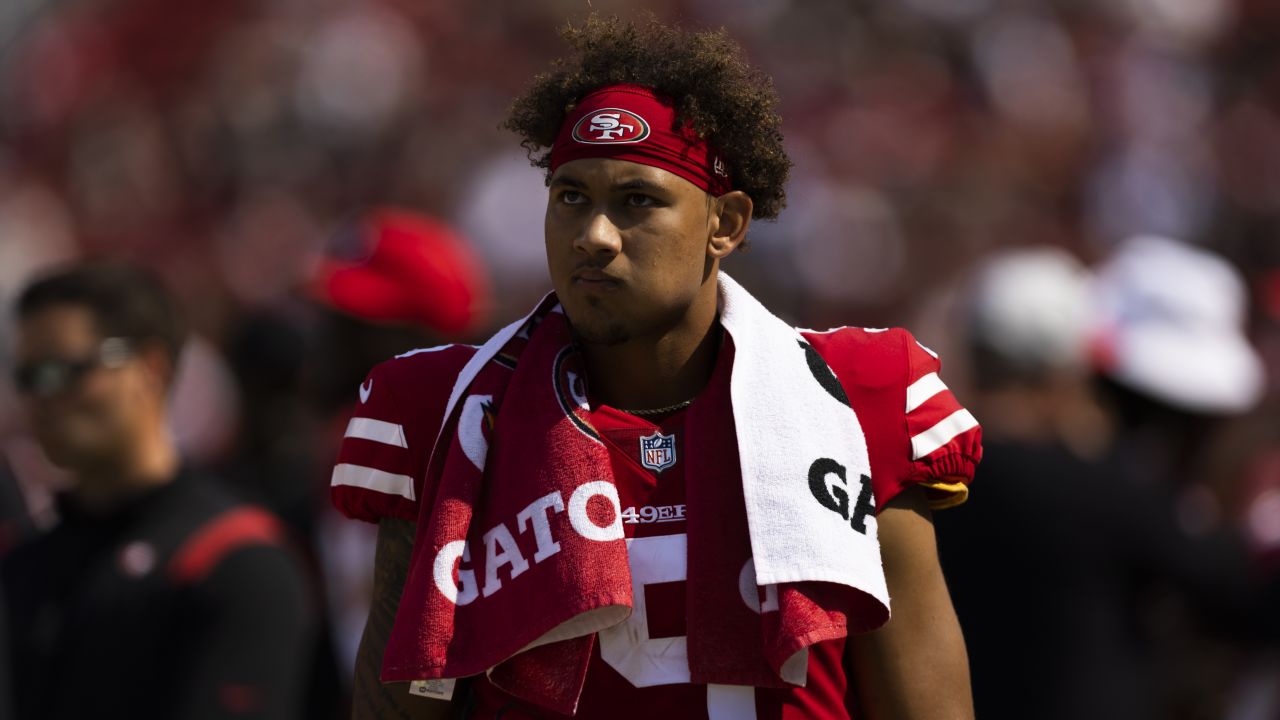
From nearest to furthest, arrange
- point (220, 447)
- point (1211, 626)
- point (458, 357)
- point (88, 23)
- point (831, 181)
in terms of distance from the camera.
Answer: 1. point (458, 357)
2. point (1211, 626)
3. point (220, 447)
4. point (831, 181)
5. point (88, 23)

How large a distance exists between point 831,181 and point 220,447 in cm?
730

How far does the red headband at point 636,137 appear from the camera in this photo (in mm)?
2824

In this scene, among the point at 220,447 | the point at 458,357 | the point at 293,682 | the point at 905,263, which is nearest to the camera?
the point at 458,357

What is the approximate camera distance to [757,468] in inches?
109

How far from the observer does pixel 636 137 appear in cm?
282

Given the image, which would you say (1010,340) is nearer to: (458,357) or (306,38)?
(458,357)

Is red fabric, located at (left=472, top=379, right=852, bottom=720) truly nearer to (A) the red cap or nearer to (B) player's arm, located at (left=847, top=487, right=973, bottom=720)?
(B) player's arm, located at (left=847, top=487, right=973, bottom=720)

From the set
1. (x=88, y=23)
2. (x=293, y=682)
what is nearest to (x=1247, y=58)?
(x=88, y=23)

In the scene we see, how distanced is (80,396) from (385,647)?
82.2 inches

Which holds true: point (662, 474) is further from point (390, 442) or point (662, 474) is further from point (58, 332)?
point (58, 332)

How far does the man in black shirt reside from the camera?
169 inches

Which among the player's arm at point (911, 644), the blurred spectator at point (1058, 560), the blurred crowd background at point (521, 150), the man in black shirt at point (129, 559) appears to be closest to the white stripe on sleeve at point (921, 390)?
the player's arm at point (911, 644)

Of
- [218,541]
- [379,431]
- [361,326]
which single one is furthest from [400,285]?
[379,431]

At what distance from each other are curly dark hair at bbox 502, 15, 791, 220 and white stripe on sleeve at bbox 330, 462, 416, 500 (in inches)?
23.1
